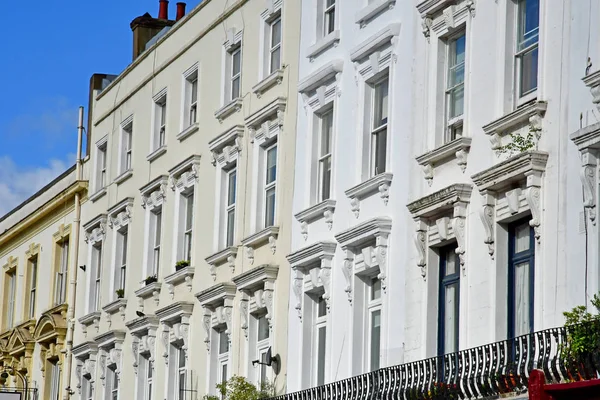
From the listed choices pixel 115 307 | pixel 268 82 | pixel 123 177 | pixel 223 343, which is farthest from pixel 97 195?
pixel 268 82

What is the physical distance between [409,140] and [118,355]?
1475 cm

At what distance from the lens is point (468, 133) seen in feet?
74.1

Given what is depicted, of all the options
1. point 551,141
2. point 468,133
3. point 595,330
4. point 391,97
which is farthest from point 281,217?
point 595,330

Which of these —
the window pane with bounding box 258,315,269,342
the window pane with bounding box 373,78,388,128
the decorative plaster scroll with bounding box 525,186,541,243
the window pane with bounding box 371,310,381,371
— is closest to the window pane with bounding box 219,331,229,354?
the window pane with bounding box 258,315,269,342

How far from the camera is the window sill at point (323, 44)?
27.7 m

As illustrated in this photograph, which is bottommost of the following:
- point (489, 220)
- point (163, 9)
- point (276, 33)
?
point (489, 220)

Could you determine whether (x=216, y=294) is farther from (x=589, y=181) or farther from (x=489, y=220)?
(x=589, y=181)

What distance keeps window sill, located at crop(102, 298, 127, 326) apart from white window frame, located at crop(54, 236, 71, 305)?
4823mm

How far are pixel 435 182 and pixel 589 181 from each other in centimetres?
431

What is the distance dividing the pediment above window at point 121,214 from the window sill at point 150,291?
8.38ft

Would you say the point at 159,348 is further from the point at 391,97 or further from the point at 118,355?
the point at 391,97

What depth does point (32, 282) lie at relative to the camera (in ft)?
152

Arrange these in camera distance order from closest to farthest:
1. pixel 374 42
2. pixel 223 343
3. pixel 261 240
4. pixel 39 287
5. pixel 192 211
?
1. pixel 374 42
2. pixel 261 240
3. pixel 223 343
4. pixel 192 211
5. pixel 39 287

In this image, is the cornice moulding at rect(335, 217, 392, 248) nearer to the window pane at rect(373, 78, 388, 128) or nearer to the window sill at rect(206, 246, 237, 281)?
the window pane at rect(373, 78, 388, 128)
